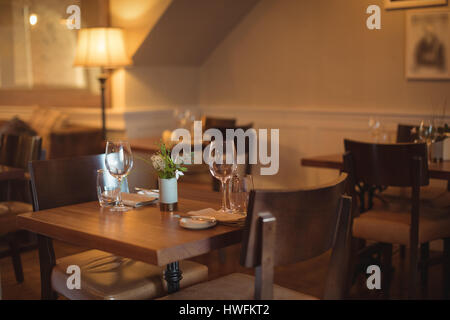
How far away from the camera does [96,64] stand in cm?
484

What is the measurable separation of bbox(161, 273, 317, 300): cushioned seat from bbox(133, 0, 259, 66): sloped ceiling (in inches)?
136

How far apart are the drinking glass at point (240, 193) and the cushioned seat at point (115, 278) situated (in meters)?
0.40

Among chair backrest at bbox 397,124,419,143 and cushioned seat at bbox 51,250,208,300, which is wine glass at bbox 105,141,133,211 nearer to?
cushioned seat at bbox 51,250,208,300

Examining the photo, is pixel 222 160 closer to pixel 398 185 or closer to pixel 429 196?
pixel 398 185

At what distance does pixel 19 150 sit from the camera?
3.53m

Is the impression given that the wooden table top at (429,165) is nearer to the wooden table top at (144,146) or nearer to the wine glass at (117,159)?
the wooden table top at (144,146)

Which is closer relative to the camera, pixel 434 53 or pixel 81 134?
pixel 434 53

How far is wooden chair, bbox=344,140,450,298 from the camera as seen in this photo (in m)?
2.79

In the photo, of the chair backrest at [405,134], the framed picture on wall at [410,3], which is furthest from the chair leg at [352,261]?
the framed picture on wall at [410,3]

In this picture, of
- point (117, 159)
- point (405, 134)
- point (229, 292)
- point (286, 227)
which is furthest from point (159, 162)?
point (405, 134)
